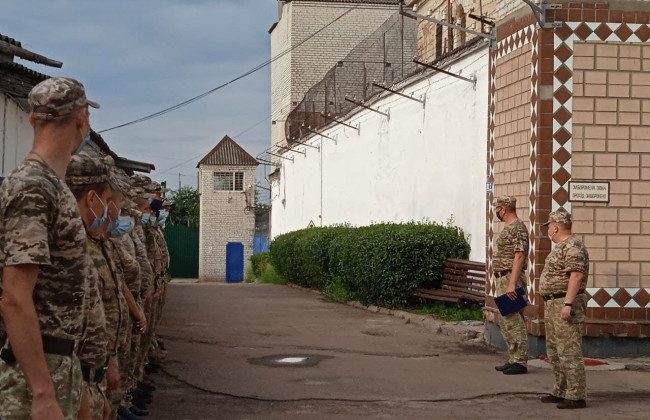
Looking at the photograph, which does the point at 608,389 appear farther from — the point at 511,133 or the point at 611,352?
the point at 511,133

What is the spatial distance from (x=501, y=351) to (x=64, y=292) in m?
10.6

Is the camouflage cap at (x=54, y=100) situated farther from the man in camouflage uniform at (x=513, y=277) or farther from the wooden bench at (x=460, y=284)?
the wooden bench at (x=460, y=284)

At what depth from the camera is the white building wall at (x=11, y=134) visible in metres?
12.5

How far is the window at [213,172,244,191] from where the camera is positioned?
54.7m

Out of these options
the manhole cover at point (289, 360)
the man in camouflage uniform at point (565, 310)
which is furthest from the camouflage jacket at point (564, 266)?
the manhole cover at point (289, 360)

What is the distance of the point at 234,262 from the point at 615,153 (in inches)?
1624

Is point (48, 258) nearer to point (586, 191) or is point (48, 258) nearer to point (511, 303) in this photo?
point (511, 303)

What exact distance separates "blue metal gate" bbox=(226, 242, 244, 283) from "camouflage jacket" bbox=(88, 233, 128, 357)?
1845 inches

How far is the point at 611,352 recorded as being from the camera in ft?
42.5

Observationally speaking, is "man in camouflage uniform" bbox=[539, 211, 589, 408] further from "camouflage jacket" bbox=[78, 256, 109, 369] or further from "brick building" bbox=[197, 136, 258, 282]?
"brick building" bbox=[197, 136, 258, 282]

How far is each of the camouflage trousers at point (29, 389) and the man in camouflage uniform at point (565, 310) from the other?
21.2 feet

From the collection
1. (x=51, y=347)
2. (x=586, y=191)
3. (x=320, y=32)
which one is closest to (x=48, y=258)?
(x=51, y=347)

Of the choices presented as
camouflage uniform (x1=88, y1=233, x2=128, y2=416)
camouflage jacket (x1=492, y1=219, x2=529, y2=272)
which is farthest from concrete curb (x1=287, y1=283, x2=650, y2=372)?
camouflage uniform (x1=88, y1=233, x2=128, y2=416)

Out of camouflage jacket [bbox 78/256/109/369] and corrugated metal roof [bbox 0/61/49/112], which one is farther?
corrugated metal roof [bbox 0/61/49/112]
